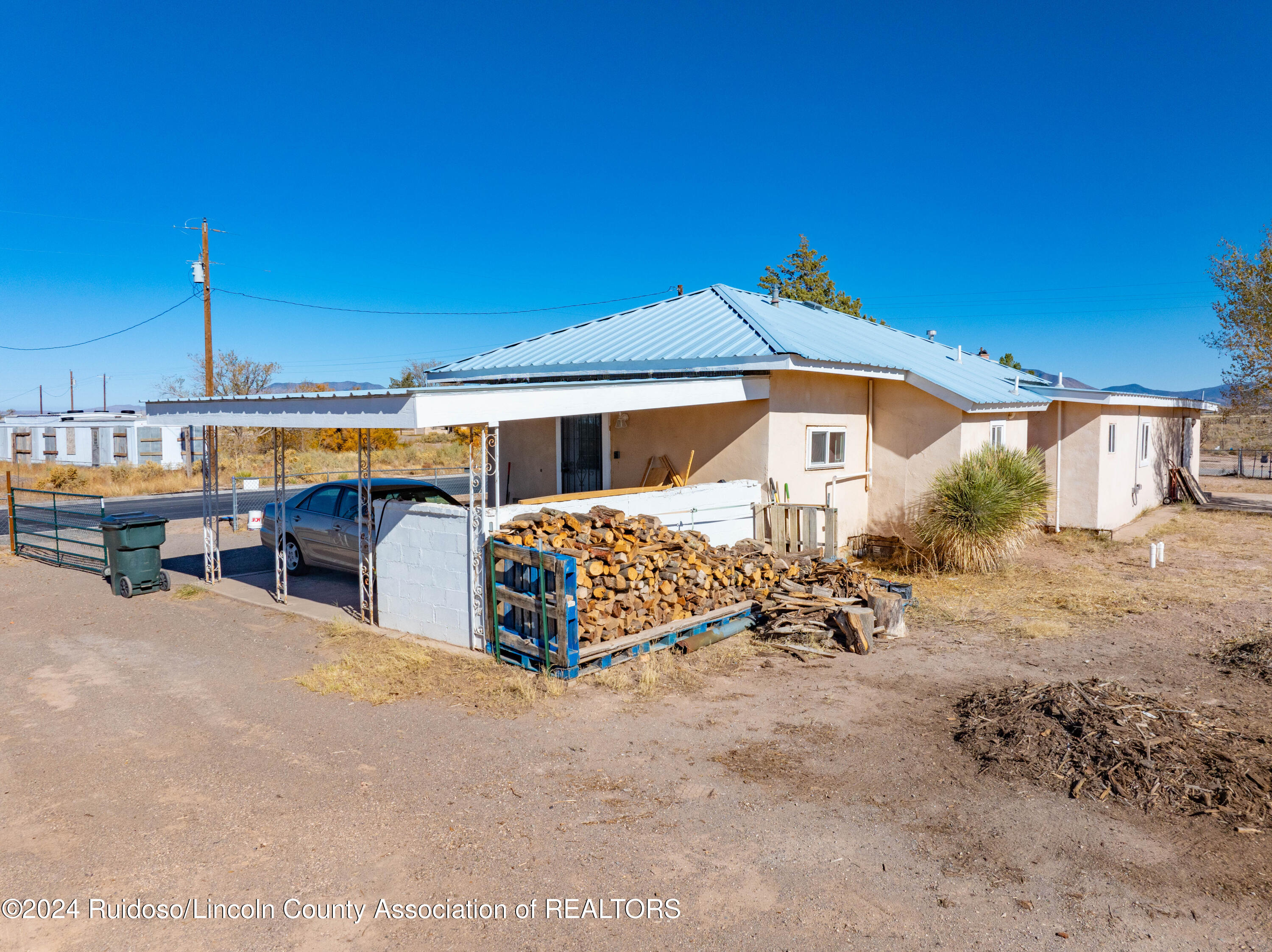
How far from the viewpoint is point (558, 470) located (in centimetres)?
1327

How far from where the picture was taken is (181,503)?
81.1 feet

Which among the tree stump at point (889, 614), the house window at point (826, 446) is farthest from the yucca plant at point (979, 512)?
the tree stump at point (889, 614)

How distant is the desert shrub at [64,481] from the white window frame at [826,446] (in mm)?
25762

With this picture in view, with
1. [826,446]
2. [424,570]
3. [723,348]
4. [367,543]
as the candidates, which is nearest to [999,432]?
[826,446]

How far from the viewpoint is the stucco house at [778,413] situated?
37.4 ft

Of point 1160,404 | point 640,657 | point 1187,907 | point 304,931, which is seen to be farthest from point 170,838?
point 1160,404

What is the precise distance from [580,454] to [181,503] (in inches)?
683

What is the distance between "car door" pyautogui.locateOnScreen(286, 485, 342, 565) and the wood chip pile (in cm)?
854

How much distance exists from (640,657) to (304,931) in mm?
4437

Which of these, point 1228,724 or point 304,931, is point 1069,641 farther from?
point 304,931

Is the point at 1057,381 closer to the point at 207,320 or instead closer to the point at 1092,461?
the point at 1092,461

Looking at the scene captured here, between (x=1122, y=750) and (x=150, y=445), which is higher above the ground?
(x=150, y=445)

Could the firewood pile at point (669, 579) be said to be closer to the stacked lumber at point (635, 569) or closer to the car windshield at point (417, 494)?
the stacked lumber at point (635, 569)

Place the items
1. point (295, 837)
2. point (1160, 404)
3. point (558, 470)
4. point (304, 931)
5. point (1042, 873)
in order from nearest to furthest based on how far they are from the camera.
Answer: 1. point (304, 931)
2. point (1042, 873)
3. point (295, 837)
4. point (558, 470)
5. point (1160, 404)
